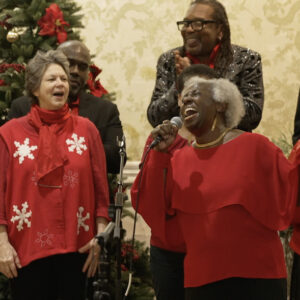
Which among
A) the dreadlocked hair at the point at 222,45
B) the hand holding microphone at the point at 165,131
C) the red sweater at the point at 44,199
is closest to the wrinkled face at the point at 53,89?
the red sweater at the point at 44,199

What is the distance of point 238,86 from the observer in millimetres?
2811

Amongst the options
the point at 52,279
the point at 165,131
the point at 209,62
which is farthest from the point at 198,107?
the point at 52,279

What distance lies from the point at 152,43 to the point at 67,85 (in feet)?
7.13

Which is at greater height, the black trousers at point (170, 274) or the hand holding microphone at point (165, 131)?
the hand holding microphone at point (165, 131)

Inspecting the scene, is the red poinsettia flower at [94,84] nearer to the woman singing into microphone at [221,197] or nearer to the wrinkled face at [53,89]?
the wrinkled face at [53,89]

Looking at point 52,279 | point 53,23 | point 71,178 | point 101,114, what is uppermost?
point 53,23

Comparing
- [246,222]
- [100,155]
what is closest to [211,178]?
[246,222]

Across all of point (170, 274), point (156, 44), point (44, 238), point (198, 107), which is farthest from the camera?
point (156, 44)

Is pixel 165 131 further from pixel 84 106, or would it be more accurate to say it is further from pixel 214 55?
pixel 84 106

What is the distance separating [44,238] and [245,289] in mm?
939

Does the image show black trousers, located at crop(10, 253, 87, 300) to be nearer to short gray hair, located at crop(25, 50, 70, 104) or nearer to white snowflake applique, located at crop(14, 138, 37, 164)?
white snowflake applique, located at crop(14, 138, 37, 164)

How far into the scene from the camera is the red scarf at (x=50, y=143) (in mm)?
2729

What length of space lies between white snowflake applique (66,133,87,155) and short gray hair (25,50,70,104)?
288mm

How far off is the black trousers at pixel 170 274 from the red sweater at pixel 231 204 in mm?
152
